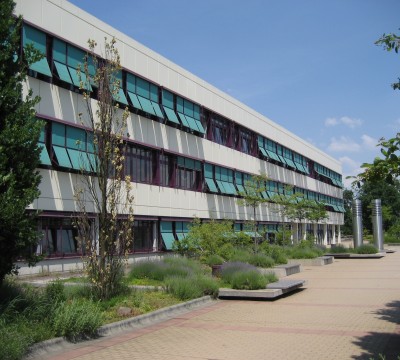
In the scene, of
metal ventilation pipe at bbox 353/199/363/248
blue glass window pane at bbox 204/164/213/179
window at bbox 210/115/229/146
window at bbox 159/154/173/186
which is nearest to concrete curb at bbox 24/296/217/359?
window at bbox 159/154/173/186

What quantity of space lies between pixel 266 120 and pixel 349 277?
28.8 metres

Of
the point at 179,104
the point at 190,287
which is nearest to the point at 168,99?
the point at 179,104

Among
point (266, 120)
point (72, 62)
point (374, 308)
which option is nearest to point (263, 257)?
point (374, 308)

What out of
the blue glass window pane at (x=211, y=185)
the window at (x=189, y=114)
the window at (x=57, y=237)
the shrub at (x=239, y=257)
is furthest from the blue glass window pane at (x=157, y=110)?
the shrub at (x=239, y=257)

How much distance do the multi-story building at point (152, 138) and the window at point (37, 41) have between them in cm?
4

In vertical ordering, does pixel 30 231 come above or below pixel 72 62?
below

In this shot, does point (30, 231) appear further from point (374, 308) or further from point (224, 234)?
point (224, 234)

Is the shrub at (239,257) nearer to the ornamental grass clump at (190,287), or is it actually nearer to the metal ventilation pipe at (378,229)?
the ornamental grass clump at (190,287)

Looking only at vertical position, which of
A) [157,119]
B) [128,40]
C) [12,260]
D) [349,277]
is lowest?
[349,277]

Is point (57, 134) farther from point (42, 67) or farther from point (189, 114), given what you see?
point (189, 114)

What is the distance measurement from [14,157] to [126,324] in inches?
166

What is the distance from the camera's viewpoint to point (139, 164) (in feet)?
94.8

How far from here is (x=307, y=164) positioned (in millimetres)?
63500

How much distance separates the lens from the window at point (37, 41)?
2092 centimetres
